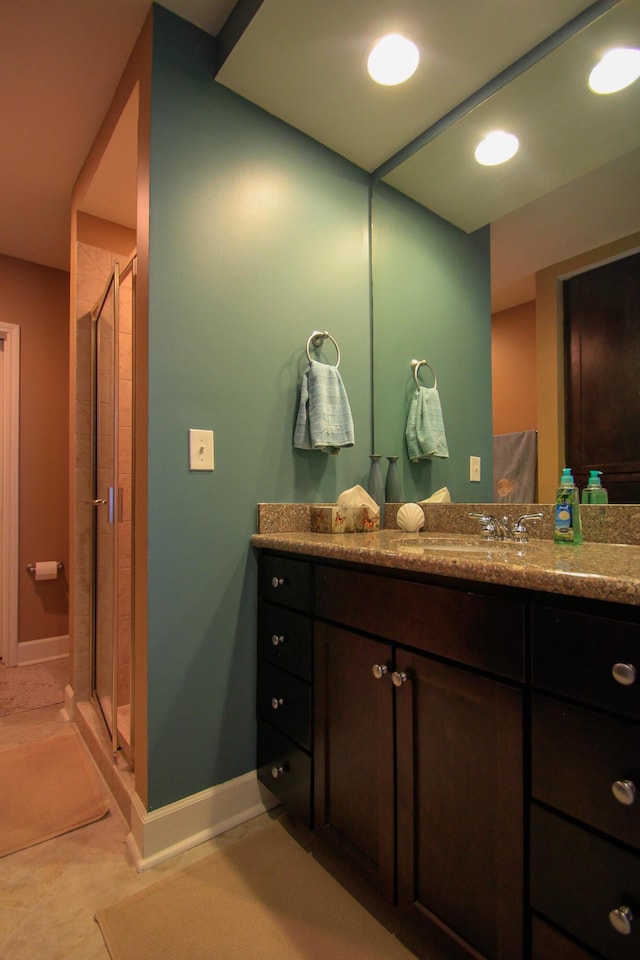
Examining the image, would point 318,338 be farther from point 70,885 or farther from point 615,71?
point 70,885

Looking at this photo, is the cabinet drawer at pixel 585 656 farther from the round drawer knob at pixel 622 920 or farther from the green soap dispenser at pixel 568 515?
the green soap dispenser at pixel 568 515

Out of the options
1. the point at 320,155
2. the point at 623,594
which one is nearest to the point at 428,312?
the point at 320,155

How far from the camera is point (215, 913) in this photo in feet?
3.72

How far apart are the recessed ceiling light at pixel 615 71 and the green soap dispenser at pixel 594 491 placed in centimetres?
104

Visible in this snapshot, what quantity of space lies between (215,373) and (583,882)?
1.42 m

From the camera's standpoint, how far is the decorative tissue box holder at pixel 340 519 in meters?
1.54

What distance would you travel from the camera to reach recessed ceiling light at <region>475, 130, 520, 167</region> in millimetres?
1551

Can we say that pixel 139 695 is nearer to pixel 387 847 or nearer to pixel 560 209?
pixel 387 847

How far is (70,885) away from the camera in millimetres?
1227

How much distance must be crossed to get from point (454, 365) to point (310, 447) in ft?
2.06

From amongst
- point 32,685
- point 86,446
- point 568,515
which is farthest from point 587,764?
point 32,685

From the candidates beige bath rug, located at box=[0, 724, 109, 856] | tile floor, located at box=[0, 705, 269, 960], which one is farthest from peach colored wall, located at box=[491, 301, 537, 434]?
beige bath rug, located at box=[0, 724, 109, 856]

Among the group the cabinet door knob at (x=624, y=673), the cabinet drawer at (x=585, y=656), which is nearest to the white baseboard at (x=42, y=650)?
the cabinet drawer at (x=585, y=656)

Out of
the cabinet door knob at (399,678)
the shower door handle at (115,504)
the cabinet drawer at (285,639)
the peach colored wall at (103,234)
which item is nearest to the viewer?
the cabinet door knob at (399,678)
